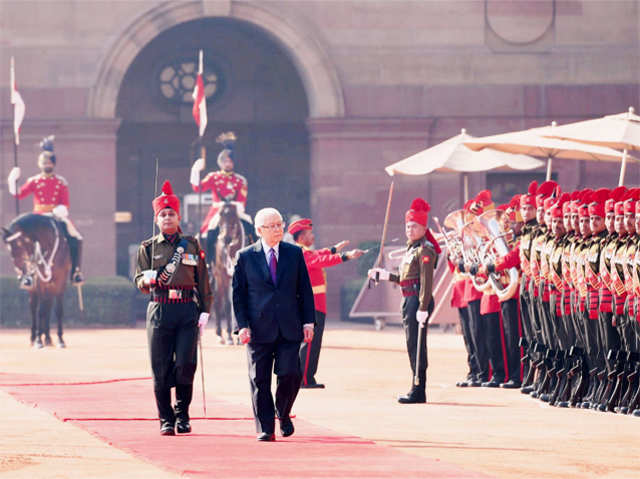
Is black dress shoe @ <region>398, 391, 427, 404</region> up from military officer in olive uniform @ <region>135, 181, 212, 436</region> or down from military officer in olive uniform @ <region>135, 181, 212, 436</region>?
down

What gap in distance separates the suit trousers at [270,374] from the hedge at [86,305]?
14.9 m

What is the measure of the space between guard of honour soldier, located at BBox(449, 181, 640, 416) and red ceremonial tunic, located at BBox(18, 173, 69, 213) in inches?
304

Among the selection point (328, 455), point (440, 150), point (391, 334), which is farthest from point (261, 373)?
point (391, 334)

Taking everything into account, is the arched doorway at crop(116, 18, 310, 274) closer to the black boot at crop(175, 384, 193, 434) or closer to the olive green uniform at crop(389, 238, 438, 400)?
the olive green uniform at crop(389, 238, 438, 400)

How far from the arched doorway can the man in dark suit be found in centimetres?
1930

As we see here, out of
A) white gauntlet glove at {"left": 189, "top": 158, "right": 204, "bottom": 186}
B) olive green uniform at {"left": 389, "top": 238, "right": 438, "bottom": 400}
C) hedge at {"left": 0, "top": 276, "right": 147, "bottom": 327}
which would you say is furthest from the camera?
hedge at {"left": 0, "top": 276, "right": 147, "bottom": 327}

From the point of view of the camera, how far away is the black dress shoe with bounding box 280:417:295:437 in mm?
11641

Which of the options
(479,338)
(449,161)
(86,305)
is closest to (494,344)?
(479,338)

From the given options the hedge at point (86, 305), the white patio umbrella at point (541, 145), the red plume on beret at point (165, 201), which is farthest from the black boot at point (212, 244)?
the red plume on beret at point (165, 201)

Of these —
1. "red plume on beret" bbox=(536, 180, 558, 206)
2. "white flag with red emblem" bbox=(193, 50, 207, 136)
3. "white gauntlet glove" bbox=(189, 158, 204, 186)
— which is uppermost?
"white flag with red emblem" bbox=(193, 50, 207, 136)

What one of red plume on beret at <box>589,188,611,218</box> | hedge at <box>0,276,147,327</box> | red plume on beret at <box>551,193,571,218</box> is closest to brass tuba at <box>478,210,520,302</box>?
red plume on beret at <box>551,193,571,218</box>

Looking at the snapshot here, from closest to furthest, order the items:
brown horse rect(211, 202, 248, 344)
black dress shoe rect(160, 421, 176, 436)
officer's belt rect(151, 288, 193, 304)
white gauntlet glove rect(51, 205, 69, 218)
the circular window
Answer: black dress shoe rect(160, 421, 176, 436), officer's belt rect(151, 288, 193, 304), white gauntlet glove rect(51, 205, 69, 218), brown horse rect(211, 202, 248, 344), the circular window

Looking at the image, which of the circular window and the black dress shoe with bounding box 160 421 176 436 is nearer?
the black dress shoe with bounding box 160 421 176 436

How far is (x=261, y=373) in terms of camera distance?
11586 mm
